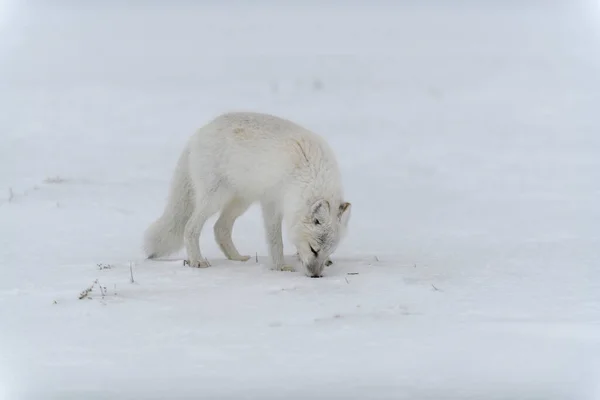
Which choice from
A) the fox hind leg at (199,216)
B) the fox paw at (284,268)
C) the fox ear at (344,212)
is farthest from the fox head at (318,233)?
the fox hind leg at (199,216)

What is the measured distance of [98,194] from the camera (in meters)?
10.3

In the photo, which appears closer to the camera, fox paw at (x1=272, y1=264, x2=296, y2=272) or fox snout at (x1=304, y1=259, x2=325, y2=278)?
fox snout at (x1=304, y1=259, x2=325, y2=278)

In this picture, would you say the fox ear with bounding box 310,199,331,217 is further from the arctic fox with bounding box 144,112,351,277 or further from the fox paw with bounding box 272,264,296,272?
the fox paw with bounding box 272,264,296,272

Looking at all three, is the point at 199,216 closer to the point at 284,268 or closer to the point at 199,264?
the point at 199,264

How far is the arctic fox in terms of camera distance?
→ 20.2ft

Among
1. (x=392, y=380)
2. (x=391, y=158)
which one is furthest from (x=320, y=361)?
(x=391, y=158)

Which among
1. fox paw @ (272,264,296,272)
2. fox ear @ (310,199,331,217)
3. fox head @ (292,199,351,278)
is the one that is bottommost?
fox paw @ (272,264,296,272)

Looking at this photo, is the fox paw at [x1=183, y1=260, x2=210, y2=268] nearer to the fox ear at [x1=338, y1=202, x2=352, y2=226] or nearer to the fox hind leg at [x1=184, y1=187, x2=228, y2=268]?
the fox hind leg at [x1=184, y1=187, x2=228, y2=268]

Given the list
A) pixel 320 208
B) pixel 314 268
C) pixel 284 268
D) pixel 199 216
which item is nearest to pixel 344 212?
pixel 320 208

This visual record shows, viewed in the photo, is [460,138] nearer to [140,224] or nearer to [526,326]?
[140,224]

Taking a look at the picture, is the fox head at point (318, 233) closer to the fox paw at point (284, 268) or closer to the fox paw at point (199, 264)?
the fox paw at point (284, 268)

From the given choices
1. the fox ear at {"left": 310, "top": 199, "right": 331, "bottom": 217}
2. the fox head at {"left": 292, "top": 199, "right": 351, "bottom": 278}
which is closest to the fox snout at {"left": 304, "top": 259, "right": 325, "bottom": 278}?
the fox head at {"left": 292, "top": 199, "right": 351, "bottom": 278}

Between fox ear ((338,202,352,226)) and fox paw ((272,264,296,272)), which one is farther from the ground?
fox ear ((338,202,352,226))

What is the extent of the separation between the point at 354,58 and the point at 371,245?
44.4 feet
